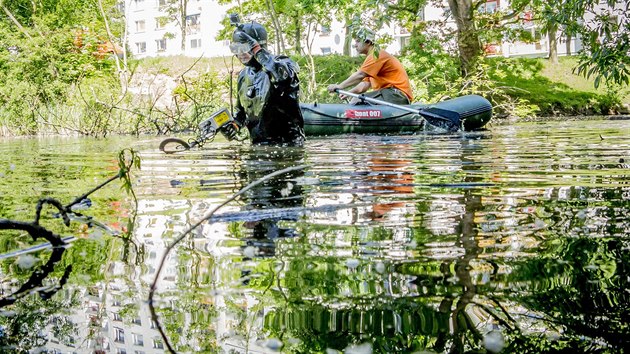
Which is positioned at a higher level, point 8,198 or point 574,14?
point 574,14

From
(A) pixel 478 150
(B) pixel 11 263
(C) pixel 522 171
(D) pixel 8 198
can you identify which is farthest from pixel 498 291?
(A) pixel 478 150

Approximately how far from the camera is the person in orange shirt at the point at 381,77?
1453 cm

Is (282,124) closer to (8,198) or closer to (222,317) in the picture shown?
(8,198)

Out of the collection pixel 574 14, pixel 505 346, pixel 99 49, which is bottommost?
pixel 505 346

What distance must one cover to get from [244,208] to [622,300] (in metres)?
2.37

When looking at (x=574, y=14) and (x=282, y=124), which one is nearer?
(x=574, y=14)

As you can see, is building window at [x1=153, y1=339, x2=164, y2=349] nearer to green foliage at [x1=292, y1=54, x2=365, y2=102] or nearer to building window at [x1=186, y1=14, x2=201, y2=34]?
green foliage at [x1=292, y1=54, x2=365, y2=102]

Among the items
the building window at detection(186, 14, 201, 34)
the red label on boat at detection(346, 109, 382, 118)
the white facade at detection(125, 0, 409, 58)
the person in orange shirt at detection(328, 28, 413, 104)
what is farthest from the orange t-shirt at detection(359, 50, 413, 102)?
the building window at detection(186, 14, 201, 34)

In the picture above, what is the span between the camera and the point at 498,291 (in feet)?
6.88

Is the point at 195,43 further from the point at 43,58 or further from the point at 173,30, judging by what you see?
the point at 43,58

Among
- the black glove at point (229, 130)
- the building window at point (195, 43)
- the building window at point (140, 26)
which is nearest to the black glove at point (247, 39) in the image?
the black glove at point (229, 130)

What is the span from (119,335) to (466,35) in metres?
23.8

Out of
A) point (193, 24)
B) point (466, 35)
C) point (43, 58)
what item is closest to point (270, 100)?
point (466, 35)

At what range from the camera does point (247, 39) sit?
9.09m
